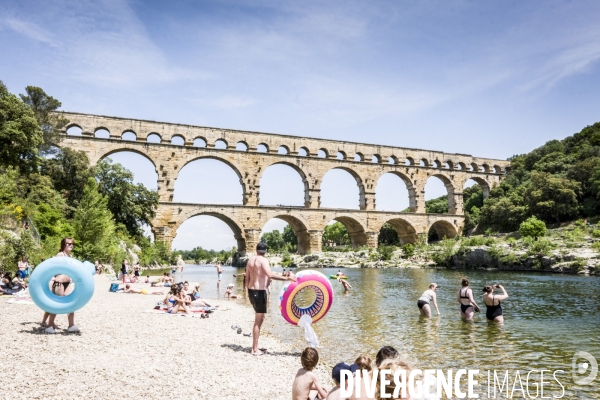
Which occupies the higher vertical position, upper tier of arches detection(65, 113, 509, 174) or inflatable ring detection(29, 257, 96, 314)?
upper tier of arches detection(65, 113, 509, 174)

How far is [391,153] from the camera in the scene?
44.3 m

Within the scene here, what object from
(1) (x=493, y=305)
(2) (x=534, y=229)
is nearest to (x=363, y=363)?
(1) (x=493, y=305)

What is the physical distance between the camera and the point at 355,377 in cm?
316

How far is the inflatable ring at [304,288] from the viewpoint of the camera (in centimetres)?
642

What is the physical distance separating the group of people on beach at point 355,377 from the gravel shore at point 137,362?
90 cm

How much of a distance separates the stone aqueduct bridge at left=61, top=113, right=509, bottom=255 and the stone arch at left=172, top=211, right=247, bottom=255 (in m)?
0.08

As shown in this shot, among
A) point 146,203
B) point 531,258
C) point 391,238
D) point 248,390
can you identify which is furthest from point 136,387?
point 391,238

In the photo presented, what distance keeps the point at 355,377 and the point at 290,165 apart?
3720cm

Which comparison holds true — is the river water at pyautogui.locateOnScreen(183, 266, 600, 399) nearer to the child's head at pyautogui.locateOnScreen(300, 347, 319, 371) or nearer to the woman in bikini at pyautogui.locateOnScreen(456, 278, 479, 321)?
the woman in bikini at pyautogui.locateOnScreen(456, 278, 479, 321)

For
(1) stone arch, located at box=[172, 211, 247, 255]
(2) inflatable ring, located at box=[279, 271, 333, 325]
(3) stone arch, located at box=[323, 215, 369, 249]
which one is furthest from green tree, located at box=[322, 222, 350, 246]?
(2) inflatable ring, located at box=[279, 271, 333, 325]

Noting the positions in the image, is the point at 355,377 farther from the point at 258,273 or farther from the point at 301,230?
the point at 301,230

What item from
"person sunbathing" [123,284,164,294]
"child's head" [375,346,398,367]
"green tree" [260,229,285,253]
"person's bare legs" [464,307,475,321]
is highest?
"green tree" [260,229,285,253]

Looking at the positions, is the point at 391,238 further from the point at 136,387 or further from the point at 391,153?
the point at 136,387

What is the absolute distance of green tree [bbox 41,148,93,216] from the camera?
28.2 m
